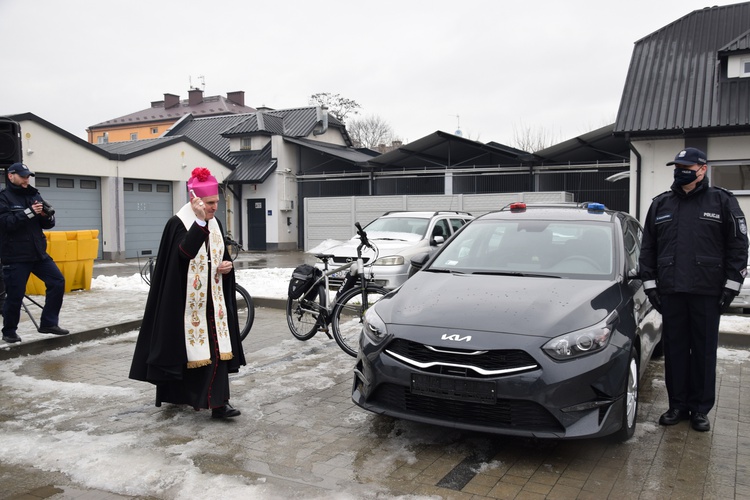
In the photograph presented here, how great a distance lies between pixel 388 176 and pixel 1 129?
1880 centimetres

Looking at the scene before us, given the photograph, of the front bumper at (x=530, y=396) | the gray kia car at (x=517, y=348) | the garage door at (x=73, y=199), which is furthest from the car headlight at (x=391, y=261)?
the garage door at (x=73, y=199)

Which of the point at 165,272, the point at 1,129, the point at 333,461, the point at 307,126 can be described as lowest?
the point at 333,461

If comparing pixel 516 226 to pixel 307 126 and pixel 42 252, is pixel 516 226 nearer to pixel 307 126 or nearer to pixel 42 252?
pixel 42 252

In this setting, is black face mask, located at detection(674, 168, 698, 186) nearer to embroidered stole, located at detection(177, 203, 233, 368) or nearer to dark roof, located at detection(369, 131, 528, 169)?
embroidered stole, located at detection(177, 203, 233, 368)

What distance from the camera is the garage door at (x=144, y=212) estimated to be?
77.0 ft

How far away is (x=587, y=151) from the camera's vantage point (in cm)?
2250

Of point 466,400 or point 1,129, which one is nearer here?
point 466,400

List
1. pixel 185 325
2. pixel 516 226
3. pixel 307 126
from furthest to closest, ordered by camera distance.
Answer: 1. pixel 307 126
2. pixel 516 226
3. pixel 185 325

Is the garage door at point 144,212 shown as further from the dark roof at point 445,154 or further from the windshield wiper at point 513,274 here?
the windshield wiper at point 513,274

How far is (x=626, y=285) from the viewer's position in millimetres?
4930

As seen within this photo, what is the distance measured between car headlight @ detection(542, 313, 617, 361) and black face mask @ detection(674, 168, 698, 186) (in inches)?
53.6

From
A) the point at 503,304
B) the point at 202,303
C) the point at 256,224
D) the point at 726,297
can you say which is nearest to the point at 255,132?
the point at 256,224

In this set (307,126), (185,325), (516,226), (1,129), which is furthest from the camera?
(307,126)

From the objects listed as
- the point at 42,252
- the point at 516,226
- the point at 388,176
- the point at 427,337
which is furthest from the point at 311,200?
the point at 427,337
